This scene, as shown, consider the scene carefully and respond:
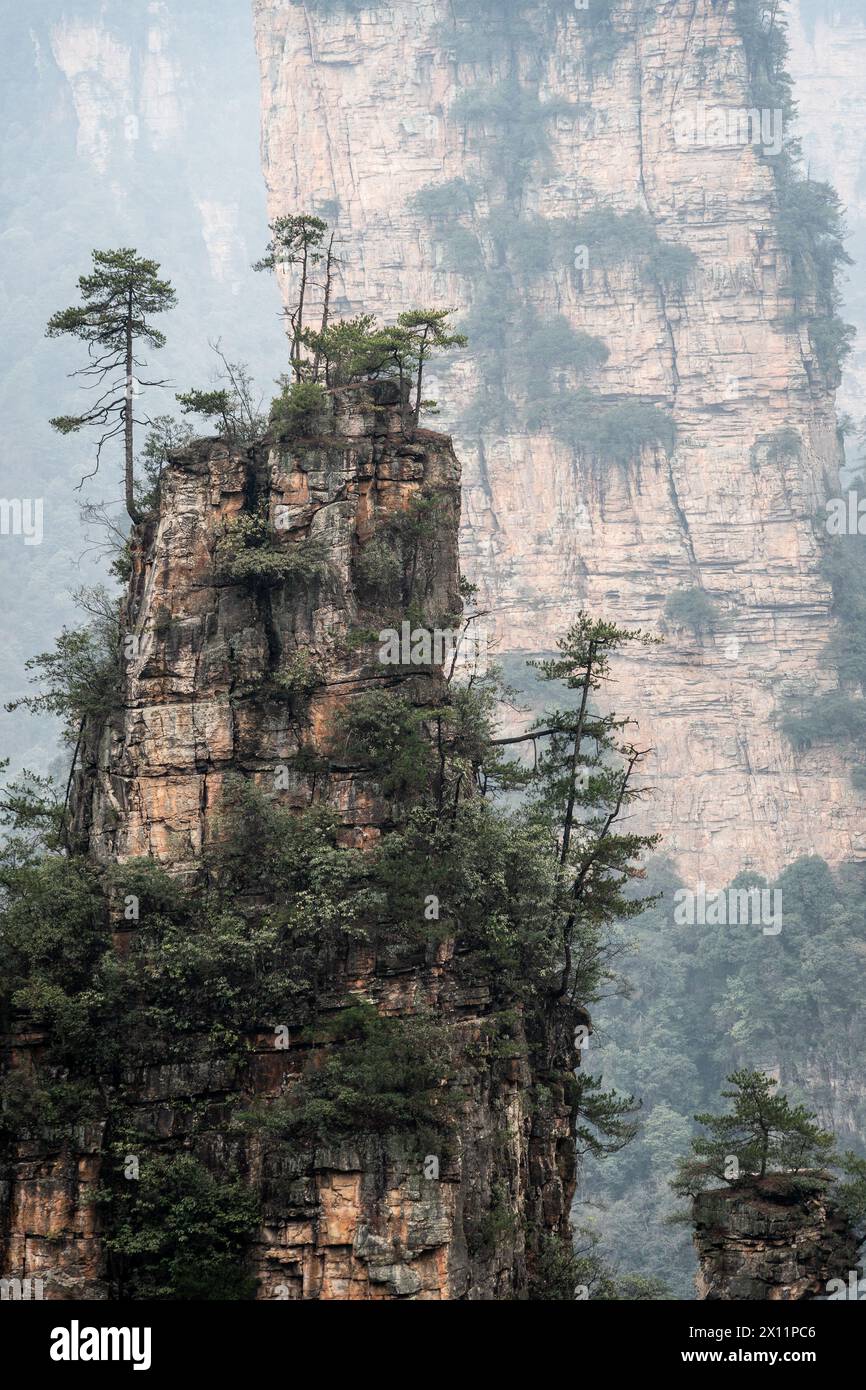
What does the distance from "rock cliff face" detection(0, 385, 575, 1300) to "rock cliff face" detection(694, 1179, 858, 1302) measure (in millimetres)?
2796

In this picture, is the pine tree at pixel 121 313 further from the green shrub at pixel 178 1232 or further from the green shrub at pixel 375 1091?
the green shrub at pixel 178 1232

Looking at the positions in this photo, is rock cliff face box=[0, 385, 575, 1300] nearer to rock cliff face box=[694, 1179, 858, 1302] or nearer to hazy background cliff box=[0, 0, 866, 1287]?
rock cliff face box=[694, 1179, 858, 1302]

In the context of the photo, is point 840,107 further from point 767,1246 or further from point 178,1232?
point 178,1232

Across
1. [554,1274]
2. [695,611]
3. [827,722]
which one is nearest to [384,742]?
[554,1274]

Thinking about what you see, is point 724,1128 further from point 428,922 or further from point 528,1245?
point 428,922

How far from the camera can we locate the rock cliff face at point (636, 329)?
284ft

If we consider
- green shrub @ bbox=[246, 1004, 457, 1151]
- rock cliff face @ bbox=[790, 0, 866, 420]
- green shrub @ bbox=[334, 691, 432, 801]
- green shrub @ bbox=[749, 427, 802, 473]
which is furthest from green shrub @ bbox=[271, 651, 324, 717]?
rock cliff face @ bbox=[790, 0, 866, 420]

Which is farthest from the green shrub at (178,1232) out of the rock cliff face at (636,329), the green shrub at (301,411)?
the rock cliff face at (636,329)

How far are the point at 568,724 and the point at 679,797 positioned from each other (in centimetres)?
5022

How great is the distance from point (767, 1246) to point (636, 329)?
6430 cm

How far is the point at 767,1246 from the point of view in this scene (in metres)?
34.1

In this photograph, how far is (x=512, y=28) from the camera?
316 ft

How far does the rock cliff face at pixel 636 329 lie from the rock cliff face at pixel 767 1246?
160 feet
